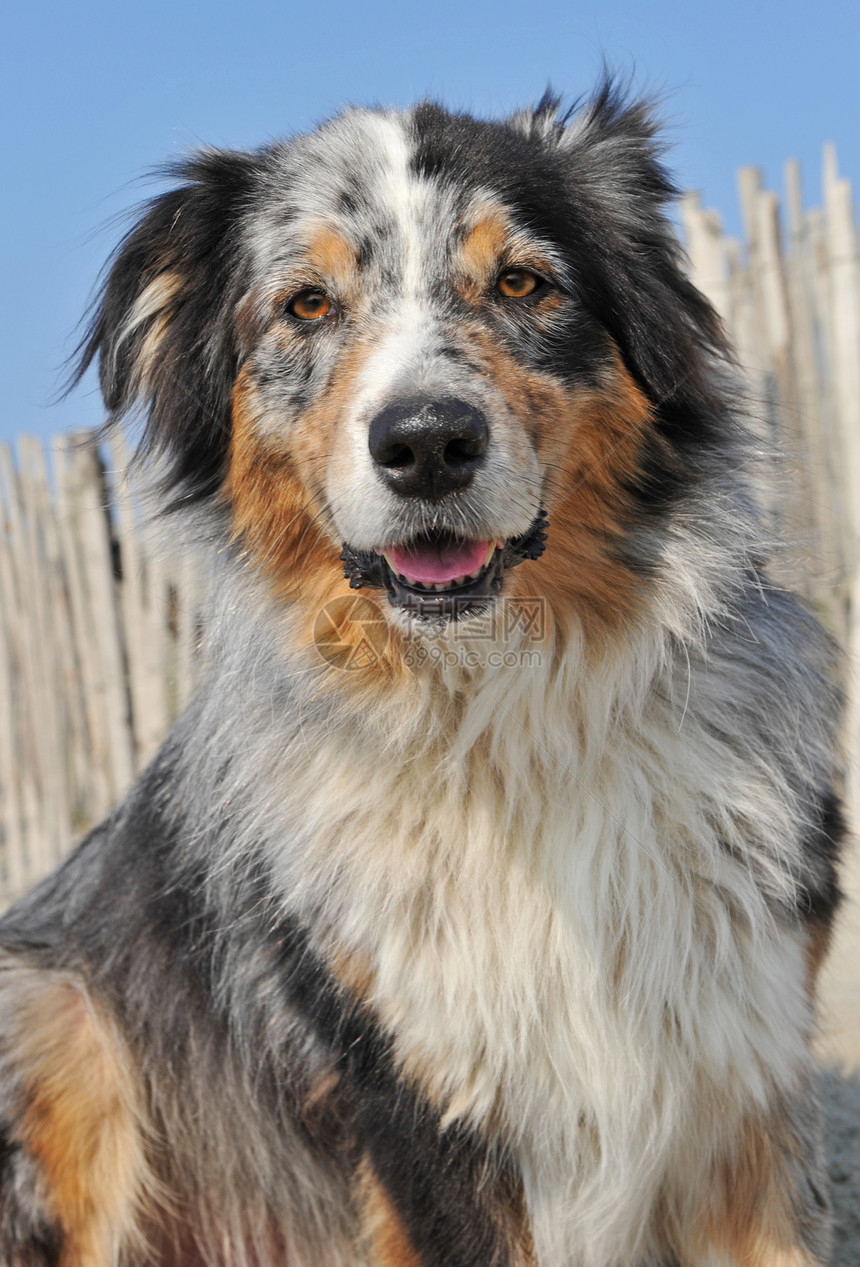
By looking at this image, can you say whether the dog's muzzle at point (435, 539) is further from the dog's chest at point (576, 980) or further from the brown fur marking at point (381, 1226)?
the brown fur marking at point (381, 1226)

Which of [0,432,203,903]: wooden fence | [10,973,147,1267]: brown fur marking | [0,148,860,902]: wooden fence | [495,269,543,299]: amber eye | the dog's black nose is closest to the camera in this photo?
the dog's black nose

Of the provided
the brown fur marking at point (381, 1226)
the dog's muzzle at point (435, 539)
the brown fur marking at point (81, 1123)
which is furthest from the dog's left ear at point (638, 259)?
the brown fur marking at point (81, 1123)

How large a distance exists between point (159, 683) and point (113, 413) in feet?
13.0

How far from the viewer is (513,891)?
2311 millimetres

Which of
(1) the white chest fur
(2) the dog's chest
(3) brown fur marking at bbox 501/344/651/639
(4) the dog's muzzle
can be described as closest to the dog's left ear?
(3) brown fur marking at bbox 501/344/651/639

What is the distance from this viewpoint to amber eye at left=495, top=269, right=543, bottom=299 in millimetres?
2463

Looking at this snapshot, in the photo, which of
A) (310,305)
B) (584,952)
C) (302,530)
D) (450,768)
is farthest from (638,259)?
(584,952)

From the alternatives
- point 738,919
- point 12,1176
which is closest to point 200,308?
point 738,919

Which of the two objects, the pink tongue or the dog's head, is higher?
the dog's head

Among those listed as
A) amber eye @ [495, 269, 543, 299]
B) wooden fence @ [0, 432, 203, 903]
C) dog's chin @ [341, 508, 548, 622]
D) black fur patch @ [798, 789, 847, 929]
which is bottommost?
wooden fence @ [0, 432, 203, 903]

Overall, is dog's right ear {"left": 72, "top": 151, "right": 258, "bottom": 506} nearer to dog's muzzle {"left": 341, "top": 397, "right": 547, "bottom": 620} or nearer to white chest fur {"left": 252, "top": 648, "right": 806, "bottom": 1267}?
dog's muzzle {"left": 341, "top": 397, "right": 547, "bottom": 620}

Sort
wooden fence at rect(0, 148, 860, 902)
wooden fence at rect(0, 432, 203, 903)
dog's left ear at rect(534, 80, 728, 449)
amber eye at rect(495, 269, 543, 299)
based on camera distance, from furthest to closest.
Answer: wooden fence at rect(0, 432, 203, 903) → wooden fence at rect(0, 148, 860, 902) → dog's left ear at rect(534, 80, 728, 449) → amber eye at rect(495, 269, 543, 299)

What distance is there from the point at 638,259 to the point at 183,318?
1159mm

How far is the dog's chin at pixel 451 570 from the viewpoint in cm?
228
